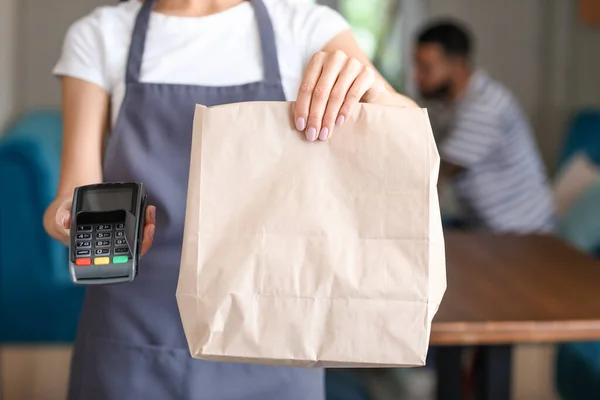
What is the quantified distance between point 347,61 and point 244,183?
19 centimetres

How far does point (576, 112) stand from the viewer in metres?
4.09

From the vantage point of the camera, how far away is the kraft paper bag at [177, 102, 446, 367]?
0.86 meters

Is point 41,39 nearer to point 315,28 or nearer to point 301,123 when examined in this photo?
point 315,28

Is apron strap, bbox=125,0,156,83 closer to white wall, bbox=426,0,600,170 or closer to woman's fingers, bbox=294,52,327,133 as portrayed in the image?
woman's fingers, bbox=294,52,327,133

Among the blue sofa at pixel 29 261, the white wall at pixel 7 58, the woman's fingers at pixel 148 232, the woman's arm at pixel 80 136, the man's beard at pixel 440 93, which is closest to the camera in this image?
the woman's fingers at pixel 148 232

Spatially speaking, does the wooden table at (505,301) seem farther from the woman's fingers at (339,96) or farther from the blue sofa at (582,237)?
the woman's fingers at (339,96)

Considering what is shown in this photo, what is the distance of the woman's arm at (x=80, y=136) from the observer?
1.10 meters

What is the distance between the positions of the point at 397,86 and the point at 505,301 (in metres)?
2.85

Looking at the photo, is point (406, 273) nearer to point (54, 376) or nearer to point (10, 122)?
point (54, 376)

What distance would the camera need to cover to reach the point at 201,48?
1.14m

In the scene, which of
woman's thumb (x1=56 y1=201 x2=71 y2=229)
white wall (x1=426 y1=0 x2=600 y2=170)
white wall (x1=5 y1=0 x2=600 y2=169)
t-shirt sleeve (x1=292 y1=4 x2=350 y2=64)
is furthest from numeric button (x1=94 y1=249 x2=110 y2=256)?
white wall (x1=426 y1=0 x2=600 y2=170)

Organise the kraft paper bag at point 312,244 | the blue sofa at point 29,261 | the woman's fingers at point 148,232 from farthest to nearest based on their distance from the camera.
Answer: the blue sofa at point 29,261, the woman's fingers at point 148,232, the kraft paper bag at point 312,244

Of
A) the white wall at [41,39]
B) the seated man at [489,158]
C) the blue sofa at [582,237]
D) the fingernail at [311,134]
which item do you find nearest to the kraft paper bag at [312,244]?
the fingernail at [311,134]

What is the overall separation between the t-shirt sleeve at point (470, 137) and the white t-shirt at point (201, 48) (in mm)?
1921
